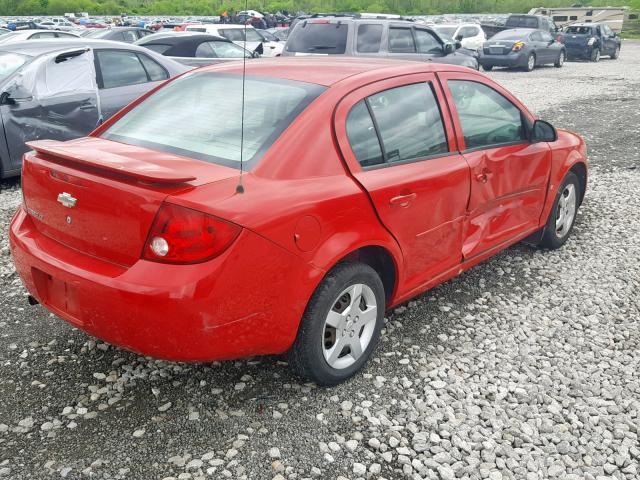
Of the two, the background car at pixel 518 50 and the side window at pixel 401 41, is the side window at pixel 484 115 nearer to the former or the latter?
the side window at pixel 401 41

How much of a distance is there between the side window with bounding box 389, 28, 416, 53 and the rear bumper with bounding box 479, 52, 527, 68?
9981mm

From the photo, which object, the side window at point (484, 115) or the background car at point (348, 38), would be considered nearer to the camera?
the side window at point (484, 115)

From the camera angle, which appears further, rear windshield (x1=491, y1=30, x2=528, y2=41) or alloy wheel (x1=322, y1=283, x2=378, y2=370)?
rear windshield (x1=491, y1=30, x2=528, y2=41)

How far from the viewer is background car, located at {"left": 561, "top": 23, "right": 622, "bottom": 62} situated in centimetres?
2698

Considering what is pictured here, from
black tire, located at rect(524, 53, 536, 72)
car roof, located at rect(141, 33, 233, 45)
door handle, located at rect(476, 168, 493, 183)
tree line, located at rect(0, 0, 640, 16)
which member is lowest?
tree line, located at rect(0, 0, 640, 16)

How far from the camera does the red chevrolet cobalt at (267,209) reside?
8.80ft

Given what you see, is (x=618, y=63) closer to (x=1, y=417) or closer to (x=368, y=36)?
(x=368, y=36)

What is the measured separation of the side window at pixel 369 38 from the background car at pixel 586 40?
18.9 m

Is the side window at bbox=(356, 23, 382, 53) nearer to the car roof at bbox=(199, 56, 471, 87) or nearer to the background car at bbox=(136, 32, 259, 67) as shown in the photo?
the background car at bbox=(136, 32, 259, 67)

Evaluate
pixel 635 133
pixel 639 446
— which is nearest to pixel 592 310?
pixel 639 446

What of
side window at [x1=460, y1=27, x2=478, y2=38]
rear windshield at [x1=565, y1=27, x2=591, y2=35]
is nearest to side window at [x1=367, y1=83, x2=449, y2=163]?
side window at [x1=460, y1=27, x2=478, y2=38]

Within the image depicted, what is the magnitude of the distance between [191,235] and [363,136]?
1142 millimetres

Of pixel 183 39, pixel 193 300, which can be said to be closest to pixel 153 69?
pixel 183 39

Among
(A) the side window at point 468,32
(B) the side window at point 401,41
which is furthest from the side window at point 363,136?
(A) the side window at point 468,32
